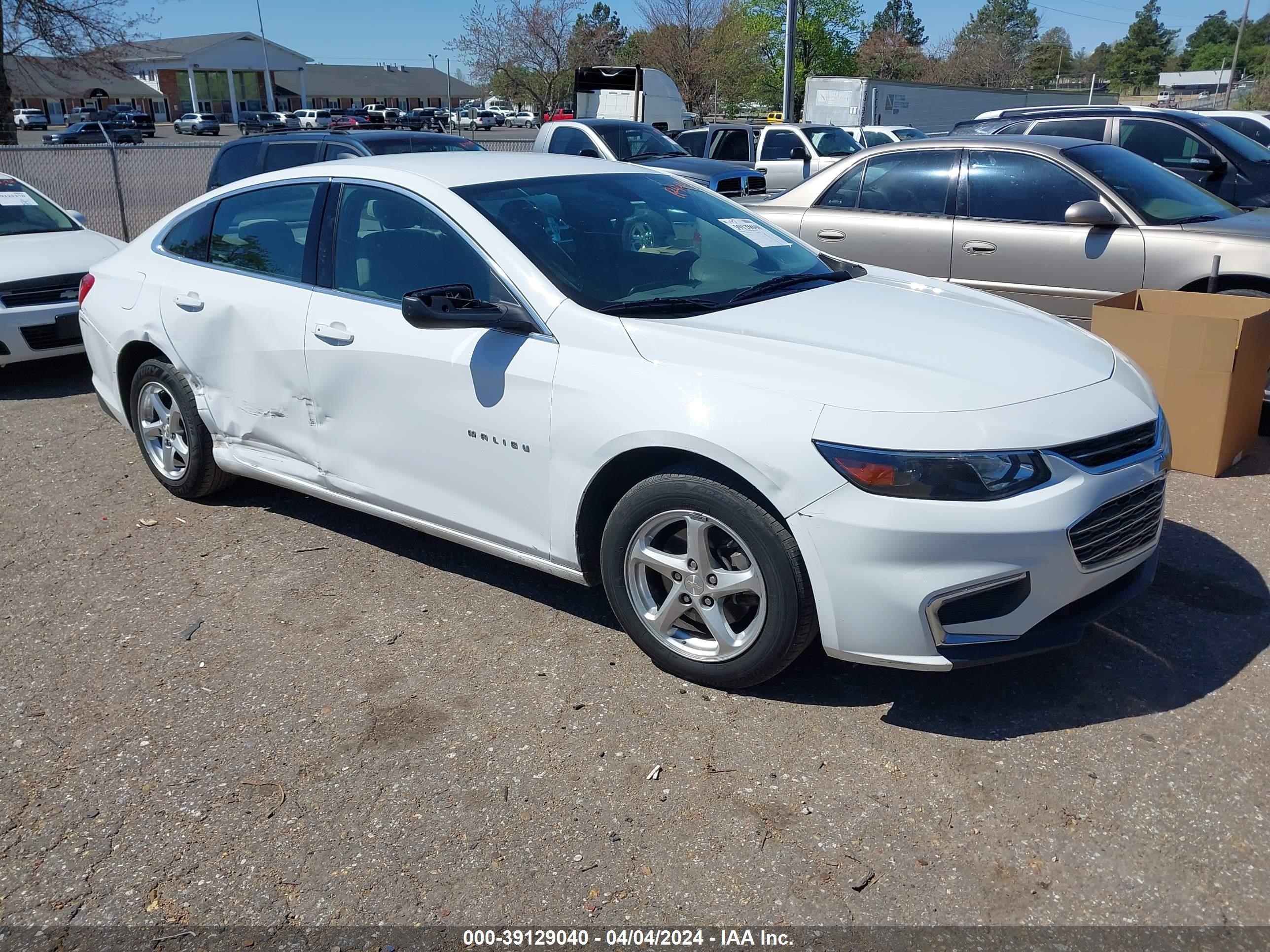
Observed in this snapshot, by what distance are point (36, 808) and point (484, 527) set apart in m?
1.63

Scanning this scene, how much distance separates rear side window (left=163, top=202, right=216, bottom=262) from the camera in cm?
487

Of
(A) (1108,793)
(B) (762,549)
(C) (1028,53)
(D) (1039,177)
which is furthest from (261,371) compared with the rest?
(C) (1028,53)

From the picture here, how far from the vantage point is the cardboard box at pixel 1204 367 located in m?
5.04

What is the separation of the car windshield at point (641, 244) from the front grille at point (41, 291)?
202 inches

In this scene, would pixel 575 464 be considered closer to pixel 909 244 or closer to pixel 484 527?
pixel 484 527

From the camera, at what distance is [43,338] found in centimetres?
748

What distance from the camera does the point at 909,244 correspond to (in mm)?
6902

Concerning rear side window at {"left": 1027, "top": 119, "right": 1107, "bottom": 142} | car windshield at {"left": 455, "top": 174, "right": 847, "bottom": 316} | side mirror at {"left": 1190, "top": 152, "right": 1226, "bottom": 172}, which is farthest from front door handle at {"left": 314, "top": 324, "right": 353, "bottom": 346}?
side mirror at {"left": 1190, "top": 152, "right": 1226, "bottom": 172}

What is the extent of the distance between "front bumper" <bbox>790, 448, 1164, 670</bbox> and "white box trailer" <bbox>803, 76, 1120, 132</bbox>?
87.2 ft

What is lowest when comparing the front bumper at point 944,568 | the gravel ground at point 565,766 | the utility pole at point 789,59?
the gravel ground at point 565,766

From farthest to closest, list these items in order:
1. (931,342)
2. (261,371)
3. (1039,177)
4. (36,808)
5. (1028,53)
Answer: (1028,53), (1039,177), (261,371), (931,342), (36,808)

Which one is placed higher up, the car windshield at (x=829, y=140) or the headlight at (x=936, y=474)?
the car windshield at (x=829, y=140)

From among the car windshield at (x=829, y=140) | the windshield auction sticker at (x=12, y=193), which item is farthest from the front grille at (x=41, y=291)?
the car windshield at (x=829, y=140)

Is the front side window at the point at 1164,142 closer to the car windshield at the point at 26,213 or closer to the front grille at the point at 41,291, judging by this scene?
the front grille at the point at 41,291
